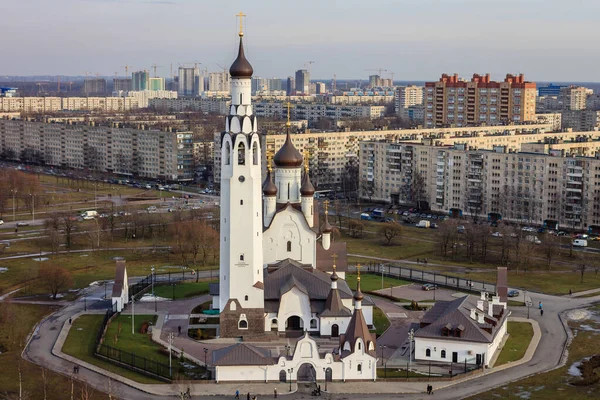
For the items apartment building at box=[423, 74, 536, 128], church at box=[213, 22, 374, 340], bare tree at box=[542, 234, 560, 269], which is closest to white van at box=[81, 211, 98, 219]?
church at box=[213, 22, 374, 340]

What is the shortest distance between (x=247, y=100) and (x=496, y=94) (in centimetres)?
13012

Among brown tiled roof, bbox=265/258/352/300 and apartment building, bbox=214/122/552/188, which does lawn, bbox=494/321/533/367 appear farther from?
apartment building, bbox=214/122/552/188

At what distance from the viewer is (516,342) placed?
194ft

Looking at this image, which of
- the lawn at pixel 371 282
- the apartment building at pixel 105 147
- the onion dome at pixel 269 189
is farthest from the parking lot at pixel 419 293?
the apartment building at pixel 105 147

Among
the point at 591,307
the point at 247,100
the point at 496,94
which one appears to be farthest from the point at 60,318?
the point at 496,94

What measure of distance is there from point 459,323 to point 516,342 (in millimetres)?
5939

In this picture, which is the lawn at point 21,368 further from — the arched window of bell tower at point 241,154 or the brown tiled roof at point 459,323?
the brown tiled roof at point 459,323

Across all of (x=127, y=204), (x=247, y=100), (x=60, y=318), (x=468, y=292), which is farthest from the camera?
(x=127, y=204)

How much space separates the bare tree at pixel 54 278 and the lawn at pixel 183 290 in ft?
22.0

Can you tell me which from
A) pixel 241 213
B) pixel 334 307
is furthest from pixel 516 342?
pixel 241 213

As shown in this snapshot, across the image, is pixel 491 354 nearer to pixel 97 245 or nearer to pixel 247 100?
pixel 247 100

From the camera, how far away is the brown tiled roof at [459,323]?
5453 centimetres

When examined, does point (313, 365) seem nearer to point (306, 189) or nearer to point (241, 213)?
point (241, 213)

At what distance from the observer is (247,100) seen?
191 feet
